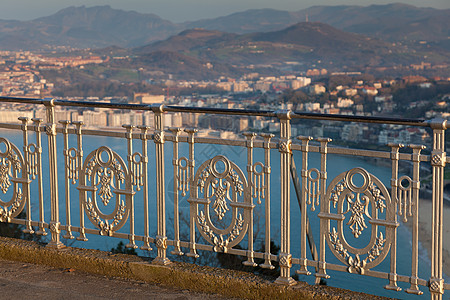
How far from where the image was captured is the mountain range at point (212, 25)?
296ft

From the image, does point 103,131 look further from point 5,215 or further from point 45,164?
point 5,215

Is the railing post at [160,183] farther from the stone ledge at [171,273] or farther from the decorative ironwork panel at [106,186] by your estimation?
the decorative ironwork panel at [106,186]

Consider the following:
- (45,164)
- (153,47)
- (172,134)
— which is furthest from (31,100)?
(153,47)

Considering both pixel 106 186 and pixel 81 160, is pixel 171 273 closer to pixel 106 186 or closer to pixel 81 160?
pixel 106 186

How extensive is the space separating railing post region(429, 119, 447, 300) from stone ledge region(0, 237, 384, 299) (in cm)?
38

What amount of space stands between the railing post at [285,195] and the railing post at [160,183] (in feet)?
2.61

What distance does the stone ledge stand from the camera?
336cm

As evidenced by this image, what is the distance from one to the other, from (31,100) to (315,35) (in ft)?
276

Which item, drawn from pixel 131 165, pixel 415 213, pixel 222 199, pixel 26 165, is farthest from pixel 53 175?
pixel 415 213

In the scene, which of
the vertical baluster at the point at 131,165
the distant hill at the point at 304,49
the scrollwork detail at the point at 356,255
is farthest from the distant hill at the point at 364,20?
the scrollwork detail at the point at 356,255

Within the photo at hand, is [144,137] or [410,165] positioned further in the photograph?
[144,137]

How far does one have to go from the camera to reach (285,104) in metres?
47.9

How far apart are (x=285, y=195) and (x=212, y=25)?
124 metres

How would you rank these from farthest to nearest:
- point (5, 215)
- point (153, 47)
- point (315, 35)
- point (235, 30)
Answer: point (235, 30) → point (153, 47) → point (315, 35) → point (5, 215)
